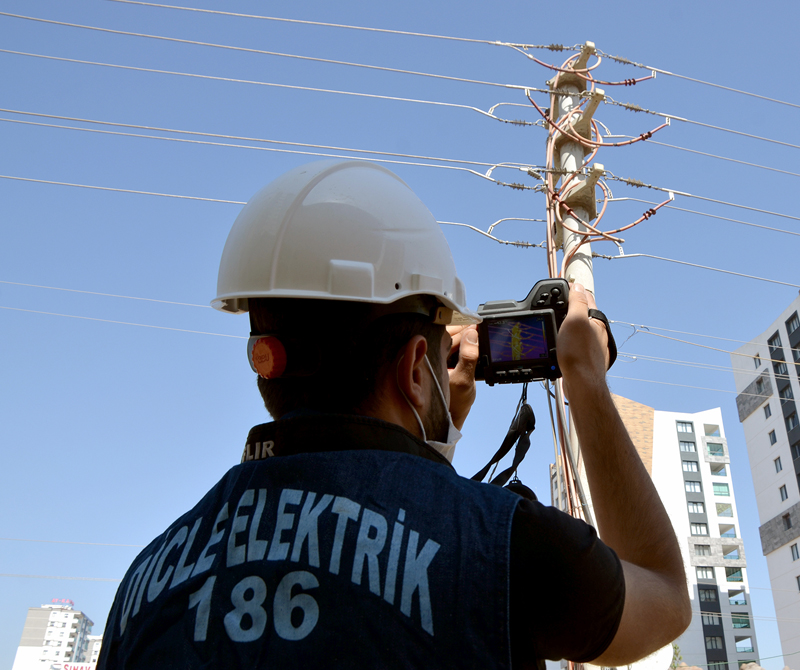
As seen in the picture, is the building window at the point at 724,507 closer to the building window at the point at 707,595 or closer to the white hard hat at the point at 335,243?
the building window at the point at 707,595

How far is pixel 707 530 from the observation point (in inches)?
2340

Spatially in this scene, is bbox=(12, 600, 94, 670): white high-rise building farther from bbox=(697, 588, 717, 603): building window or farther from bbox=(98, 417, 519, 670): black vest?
bbox=(98, 417, 519, 670): black vest

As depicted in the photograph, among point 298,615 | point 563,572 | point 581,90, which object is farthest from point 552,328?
point 581,90

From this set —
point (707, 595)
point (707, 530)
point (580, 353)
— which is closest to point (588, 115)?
point (580, 353)

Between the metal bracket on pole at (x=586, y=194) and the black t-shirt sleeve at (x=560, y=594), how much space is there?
179 inches

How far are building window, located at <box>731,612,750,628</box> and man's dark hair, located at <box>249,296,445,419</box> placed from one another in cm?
6614

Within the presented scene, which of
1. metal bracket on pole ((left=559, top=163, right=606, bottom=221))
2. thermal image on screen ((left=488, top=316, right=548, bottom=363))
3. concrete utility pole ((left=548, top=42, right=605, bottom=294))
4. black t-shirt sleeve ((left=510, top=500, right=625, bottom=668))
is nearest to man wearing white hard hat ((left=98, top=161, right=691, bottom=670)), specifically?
black t-shirt sleeve ((left=510, top=500, right=625, bottom=668))

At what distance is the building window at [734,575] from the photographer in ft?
189

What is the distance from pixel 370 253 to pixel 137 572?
727mm

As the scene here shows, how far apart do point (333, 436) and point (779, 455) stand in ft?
183

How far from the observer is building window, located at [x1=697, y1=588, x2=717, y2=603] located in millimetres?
55844

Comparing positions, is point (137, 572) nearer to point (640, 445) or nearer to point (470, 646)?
point (470, 646)

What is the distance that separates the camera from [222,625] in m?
0.95

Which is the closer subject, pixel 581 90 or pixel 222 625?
pixel 222 625
